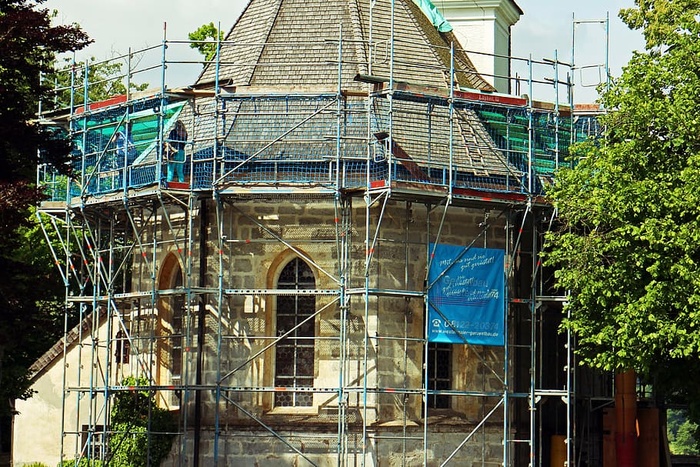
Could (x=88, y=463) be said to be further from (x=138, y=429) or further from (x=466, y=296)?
(x=466, y=296)

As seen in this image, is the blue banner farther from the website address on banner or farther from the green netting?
the green netting

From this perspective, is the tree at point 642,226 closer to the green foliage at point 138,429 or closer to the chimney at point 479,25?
the green foliage at point 138,429

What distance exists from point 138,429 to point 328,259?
508 cm

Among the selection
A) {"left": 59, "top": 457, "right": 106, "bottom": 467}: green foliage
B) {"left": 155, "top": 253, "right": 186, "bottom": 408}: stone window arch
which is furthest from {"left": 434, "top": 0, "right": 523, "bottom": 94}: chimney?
{"left": 59, "top": 457, "right": 106, "bottom": 467}: green foliage

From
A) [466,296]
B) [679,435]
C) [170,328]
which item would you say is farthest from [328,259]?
[679,435]

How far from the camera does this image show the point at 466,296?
27375 mm

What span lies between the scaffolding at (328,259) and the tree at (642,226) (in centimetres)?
194

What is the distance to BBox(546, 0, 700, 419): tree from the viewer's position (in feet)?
80.5

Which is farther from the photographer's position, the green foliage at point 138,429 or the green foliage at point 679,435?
the green foliage at point 679,435

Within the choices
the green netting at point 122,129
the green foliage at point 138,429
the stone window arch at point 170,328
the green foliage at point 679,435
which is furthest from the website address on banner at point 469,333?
the green foliage at point 679,435

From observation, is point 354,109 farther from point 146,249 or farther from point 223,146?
point 146,249

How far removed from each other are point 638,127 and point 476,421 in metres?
6.58

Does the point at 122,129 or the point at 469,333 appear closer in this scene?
the point at 469,333

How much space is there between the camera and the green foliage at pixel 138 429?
27.5 meters
